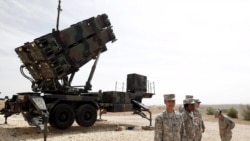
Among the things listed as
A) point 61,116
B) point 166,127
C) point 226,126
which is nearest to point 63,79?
point 61,116

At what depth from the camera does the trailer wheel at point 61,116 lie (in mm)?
11707

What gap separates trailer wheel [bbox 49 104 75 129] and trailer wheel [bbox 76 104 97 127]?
0.41 metres

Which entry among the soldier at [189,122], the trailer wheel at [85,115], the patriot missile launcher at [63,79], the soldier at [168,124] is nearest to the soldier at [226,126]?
the soldier at [189,122]

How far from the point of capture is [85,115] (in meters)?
13.0

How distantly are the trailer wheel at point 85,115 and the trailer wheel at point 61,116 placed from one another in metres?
0.41

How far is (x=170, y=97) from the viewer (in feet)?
14.4

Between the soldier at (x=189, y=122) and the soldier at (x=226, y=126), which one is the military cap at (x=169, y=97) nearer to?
the soldier at (x=189, y=122)

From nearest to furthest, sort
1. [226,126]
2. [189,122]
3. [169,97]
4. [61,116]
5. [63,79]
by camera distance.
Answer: [169,97], [189,122], [226,126], [61,116], [63,79]

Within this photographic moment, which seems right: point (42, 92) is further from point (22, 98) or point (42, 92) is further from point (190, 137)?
point (190, 137)

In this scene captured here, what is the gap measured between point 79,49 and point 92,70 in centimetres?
127

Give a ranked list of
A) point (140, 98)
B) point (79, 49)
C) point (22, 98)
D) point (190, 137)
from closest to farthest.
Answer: point (190, 137) → point (22, 98) → point (79, 49) → point (140, 98)

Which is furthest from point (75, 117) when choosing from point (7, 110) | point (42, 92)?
point (7, 110)

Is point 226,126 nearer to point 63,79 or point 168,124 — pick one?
point 168,124

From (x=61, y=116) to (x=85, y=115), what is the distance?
1.27 metres
